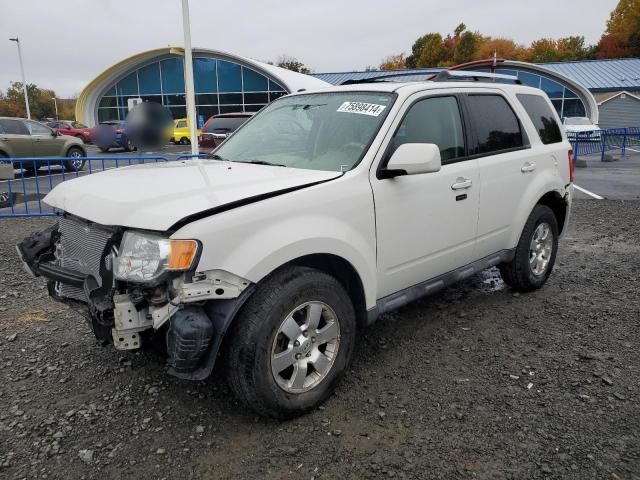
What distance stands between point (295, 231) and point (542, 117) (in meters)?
3.27

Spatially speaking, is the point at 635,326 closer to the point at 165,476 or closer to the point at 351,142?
the point at 351,142

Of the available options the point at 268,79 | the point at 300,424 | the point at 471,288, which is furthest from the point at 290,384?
the point at 268,79

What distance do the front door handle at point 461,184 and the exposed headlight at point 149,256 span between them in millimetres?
2046

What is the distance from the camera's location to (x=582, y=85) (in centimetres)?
3566

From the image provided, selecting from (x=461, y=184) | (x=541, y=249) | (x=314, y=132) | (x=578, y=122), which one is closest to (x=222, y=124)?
(x=541, y=249)

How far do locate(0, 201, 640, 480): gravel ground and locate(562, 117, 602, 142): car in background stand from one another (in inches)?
756

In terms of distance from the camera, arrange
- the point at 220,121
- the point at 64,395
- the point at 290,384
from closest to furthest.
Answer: the point at 290,384 < the point at 64,395 < the point at 220,121

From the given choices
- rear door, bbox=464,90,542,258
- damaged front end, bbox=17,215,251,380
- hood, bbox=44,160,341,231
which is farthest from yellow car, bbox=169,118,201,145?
damaged front end, bbox=17,215,251,380

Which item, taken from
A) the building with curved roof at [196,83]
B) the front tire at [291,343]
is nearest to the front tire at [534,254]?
the front tire at [291,343]

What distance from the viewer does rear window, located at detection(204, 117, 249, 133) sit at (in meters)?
16.1

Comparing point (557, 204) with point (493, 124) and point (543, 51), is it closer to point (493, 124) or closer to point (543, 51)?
point (493, 124)

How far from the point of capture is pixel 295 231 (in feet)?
8.81

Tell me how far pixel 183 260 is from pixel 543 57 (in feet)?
218

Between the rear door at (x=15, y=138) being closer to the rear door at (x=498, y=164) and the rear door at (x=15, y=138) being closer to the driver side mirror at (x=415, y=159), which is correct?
the rear door at (x=498, y=164)
